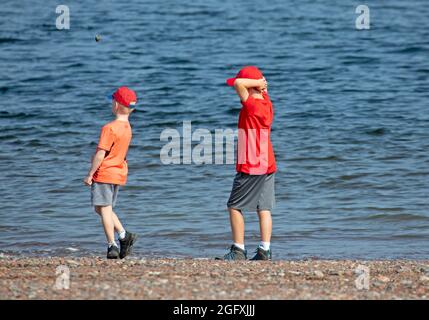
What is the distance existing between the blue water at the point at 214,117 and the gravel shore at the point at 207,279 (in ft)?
4.14

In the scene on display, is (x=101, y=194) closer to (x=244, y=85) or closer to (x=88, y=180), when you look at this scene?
(x=88, y=180)

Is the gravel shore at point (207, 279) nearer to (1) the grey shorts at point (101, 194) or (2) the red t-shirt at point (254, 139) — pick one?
(1) the grey shorts at point (101, 194)

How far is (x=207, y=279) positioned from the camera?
248 inches

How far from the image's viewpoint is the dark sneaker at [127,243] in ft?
23.7

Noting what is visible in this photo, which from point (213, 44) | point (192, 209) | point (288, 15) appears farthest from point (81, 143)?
point (288, 15)

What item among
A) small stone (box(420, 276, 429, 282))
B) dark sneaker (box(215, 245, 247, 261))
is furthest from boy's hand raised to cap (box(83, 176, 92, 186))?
small stone (box(420, 276, 429, 282))

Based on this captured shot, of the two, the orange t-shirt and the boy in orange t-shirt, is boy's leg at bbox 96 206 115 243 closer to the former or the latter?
the boy in orange t-shirt

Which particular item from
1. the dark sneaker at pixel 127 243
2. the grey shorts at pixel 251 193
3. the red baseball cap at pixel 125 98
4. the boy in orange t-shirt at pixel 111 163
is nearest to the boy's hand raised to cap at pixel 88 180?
the boy in orange t-shirt at pixel 111 163

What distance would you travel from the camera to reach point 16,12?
24.1m

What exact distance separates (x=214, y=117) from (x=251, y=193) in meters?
7.08

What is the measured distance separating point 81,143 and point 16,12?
1250cm

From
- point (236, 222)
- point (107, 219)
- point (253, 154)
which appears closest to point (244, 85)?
point (253, 154)
